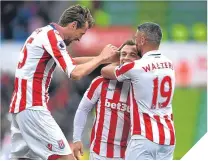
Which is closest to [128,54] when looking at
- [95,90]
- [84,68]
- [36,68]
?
[84,68]

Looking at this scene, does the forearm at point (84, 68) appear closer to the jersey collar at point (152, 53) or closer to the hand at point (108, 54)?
the hand at point (108, 54)

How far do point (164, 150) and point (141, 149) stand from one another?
210 millimetres

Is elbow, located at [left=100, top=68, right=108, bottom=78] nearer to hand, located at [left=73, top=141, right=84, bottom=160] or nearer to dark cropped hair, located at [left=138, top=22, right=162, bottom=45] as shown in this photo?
dark cropped hair, located at [left=138, top=22, right=162, bottom=45]

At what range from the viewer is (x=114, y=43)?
1440cm

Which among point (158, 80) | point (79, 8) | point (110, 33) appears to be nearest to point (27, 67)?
point (79, 8)

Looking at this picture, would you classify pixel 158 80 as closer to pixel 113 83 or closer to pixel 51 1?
pixel 113 83

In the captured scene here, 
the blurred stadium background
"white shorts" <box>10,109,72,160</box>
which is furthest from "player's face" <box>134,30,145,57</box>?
the blurred stadium background

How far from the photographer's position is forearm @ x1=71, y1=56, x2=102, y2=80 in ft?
20.0

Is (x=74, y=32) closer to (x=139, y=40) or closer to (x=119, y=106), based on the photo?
(x=139, y=40)

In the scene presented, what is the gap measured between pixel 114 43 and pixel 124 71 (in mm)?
8252

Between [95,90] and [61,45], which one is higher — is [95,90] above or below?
below

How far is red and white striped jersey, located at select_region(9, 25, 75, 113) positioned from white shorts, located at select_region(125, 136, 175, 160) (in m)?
0.82

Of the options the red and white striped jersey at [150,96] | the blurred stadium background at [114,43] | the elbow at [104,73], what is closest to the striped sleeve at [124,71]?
the red and white striped jersey at [150,96]

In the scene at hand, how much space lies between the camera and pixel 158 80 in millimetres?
6148
